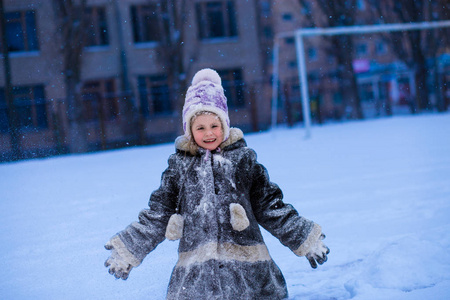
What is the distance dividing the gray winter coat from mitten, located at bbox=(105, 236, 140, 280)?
2 centimetres

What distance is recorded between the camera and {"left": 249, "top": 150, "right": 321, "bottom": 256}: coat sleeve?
1782 mm

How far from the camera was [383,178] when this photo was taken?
4.87m

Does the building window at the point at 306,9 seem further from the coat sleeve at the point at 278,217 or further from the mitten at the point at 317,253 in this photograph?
the mitten at the point at 317,253

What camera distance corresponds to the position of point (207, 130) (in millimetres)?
1799

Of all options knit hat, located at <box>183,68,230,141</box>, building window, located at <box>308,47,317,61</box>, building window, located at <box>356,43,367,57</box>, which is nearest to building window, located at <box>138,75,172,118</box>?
knit hat, located at <box>183,68,230,141</box>

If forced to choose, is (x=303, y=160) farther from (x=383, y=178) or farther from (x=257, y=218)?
(x=257, y=218)

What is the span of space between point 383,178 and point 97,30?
13.4m

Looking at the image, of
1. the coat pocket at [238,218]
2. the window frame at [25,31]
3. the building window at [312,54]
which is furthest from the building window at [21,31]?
the building window at [312,54]

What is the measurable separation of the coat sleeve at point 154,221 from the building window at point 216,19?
619 inches

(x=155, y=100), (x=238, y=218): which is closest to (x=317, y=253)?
(x=238, y=218)

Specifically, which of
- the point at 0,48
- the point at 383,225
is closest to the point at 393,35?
the point at 0,48

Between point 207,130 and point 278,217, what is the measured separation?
42cm

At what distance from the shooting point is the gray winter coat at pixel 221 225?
1714 millimetres

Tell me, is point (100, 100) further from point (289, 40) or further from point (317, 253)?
point (289, 40)
